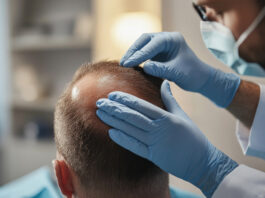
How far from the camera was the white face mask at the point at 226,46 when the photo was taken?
99cm

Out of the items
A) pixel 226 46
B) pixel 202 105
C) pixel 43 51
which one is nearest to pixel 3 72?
pixel 43 51

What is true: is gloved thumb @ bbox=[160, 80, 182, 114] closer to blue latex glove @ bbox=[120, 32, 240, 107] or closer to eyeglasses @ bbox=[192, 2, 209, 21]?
blue latex glove @ bbox=[120, 32, 240, 107]

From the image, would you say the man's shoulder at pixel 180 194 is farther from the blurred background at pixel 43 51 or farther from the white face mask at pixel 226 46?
the blurred background at pixel 43 51

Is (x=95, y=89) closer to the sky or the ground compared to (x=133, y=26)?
closer to the sky

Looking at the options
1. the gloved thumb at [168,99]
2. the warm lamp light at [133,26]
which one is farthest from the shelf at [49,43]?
the gloved thumb at [168,99]

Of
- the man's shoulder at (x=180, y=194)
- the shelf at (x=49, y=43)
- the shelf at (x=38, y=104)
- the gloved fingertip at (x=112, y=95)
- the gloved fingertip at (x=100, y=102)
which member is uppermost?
the gloved fingertip at (x=112, y=95)

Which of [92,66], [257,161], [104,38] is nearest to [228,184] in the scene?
[257,161]

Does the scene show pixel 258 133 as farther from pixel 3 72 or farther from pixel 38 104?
pixel 3 72

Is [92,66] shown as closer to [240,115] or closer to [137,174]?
[137,174]

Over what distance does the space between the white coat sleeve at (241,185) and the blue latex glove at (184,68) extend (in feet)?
0.84

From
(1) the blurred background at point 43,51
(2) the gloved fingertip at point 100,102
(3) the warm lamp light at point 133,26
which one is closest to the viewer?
(2) the gloved fingertip at point 100,102

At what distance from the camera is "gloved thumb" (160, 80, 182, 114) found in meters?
0.82

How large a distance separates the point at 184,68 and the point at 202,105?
21cm

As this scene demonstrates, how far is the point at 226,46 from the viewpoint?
3.43 feet
